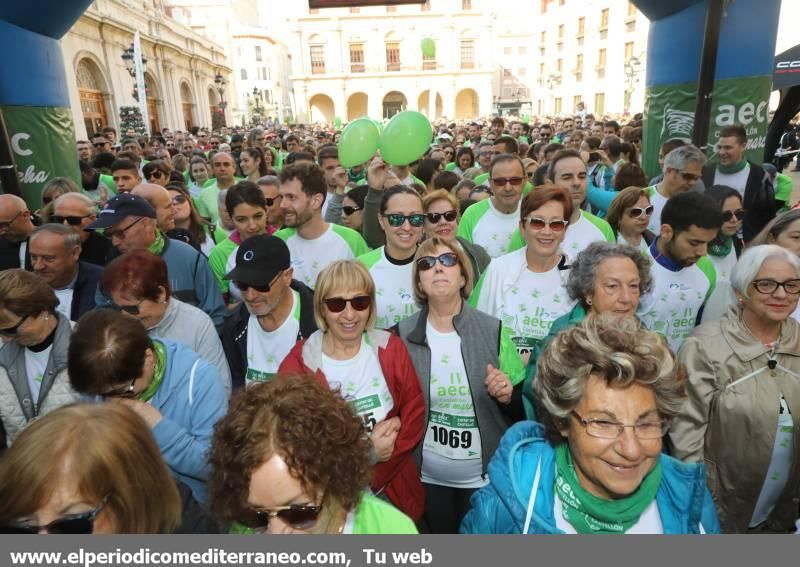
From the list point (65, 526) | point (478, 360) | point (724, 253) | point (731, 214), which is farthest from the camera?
point (731, 214)

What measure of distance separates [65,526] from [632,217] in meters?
3.69

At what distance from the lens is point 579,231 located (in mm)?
3551

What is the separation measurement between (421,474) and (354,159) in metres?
4.13

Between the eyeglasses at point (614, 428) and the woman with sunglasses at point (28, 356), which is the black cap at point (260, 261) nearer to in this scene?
the woman with sunglasses at point (28, 356)

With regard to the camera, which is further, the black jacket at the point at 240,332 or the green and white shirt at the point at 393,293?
the green and white shirt at the point at 393,293

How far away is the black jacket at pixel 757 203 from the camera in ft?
16.5

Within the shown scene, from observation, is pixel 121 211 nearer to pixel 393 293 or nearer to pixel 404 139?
pixel 393 293

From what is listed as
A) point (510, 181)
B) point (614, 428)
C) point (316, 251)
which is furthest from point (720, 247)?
point (316, 251)

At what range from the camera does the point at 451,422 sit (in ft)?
7.89

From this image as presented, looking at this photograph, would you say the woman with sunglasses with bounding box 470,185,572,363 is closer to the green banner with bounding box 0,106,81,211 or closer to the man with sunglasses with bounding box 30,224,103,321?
the man with sunglasses with bounding box 30,224,103,321

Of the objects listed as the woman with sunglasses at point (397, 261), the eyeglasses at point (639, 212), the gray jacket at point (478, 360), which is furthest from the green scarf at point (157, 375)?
the eyeglasses at point (639, 212)

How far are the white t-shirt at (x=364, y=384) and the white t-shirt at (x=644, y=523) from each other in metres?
0.90

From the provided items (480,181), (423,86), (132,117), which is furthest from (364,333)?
(423,86)

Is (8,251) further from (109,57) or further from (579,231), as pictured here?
(109,57)
